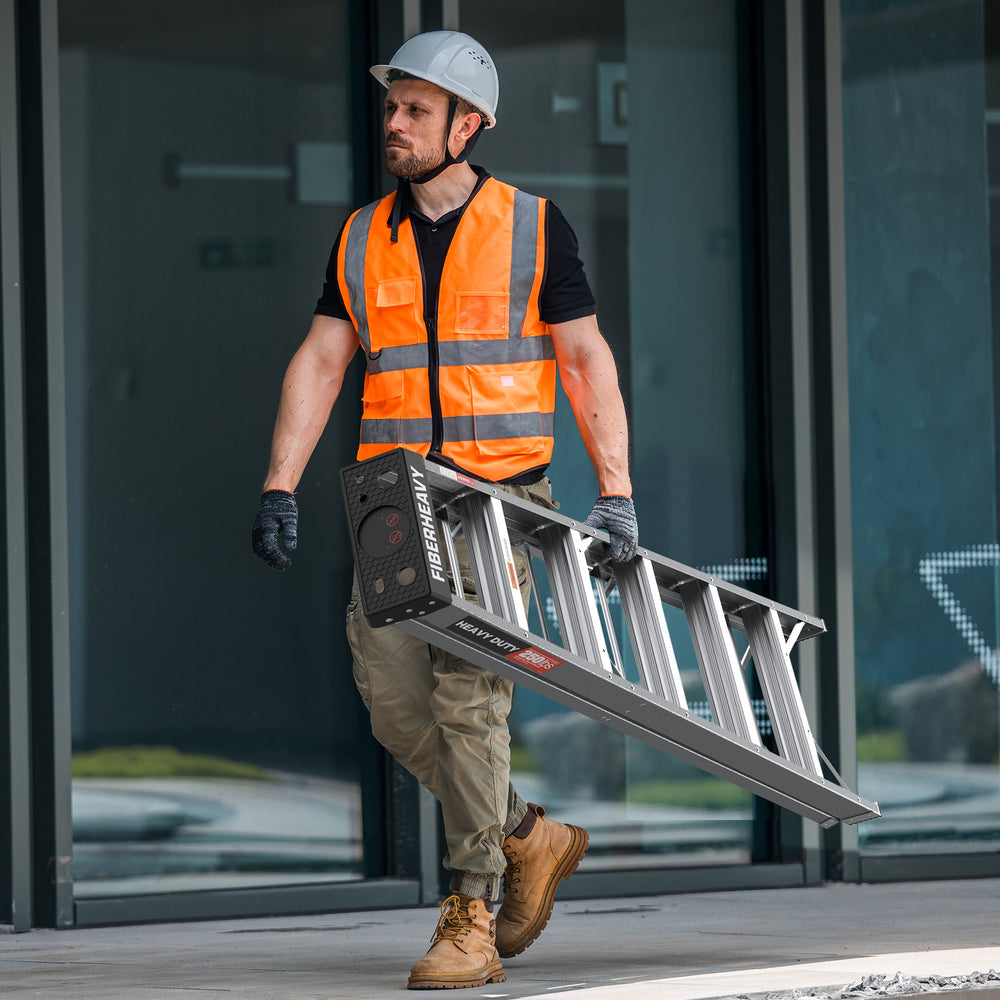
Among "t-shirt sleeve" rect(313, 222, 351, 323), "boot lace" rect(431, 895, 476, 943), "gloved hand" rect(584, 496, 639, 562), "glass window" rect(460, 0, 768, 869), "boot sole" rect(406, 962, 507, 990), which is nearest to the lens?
"boot sole" rect(406, 962, 507, 990)

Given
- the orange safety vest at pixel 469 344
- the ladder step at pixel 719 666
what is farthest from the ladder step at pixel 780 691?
the orange safety vest at pixel 469 344

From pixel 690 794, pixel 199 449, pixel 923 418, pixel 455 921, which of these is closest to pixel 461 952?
pixel 455 921

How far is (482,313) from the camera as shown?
13.1 ft

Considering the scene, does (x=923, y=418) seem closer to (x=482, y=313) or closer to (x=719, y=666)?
(x=719, y=666)

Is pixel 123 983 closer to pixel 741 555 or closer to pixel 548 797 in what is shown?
pixel 548 797

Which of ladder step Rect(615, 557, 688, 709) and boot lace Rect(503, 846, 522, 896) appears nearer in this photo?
ladder step Rect(615, 557, 688, 709)

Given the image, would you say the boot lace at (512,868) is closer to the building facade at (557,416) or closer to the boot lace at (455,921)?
the boot lace at (455,921)

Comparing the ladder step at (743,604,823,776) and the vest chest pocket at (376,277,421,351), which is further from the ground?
the vest chest pocket at (376,277,421,351)

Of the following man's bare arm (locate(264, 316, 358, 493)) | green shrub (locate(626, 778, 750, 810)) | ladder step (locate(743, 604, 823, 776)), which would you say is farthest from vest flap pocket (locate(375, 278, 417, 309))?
green shrub (locate(626, 778, 750, 810))

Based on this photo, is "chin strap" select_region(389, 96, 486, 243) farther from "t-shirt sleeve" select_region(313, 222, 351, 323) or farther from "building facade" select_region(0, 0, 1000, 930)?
"building facade" select_region(0, 0, 1000, 930)

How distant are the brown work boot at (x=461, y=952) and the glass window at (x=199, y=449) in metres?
1.68

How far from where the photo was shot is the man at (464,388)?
3.92m

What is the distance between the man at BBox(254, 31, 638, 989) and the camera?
3916 mm

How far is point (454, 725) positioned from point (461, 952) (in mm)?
471
